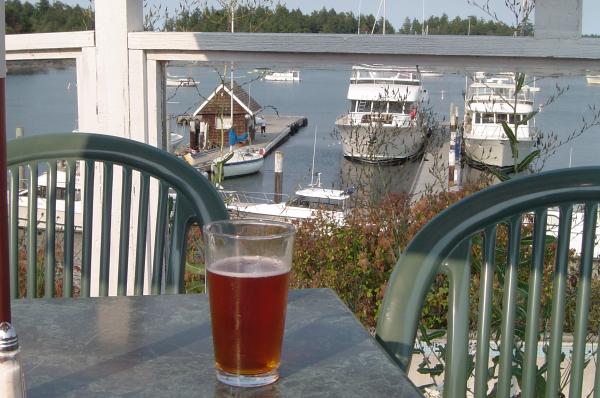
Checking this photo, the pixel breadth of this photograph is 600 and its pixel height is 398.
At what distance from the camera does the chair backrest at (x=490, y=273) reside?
0.96 m

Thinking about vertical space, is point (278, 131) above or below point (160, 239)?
below

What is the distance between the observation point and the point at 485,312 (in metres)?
1.00

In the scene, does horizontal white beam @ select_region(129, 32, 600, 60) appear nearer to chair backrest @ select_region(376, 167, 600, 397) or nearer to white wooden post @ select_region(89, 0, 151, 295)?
white wooden post @ select_region(89, 0, 151, 295)

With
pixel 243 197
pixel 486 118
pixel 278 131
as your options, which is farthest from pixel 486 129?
pixel 278 131

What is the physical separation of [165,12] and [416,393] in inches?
76.1

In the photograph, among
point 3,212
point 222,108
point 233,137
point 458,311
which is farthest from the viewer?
point 233,137

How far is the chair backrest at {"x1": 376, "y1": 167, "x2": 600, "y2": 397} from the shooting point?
37.9 inches

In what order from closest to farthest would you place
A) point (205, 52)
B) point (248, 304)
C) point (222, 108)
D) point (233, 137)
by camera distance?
point (248, 304) < point (205, 52) < point (222, 108) < point (233, 137)

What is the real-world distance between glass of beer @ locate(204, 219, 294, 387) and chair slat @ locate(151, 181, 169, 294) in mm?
527

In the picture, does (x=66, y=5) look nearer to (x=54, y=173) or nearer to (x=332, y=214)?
(x=54, y=173)

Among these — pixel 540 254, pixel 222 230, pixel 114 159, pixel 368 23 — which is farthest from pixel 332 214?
pixel 222 230

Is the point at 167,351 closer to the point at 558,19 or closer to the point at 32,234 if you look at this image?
the point at 32,234

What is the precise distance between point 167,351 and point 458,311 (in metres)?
0.36

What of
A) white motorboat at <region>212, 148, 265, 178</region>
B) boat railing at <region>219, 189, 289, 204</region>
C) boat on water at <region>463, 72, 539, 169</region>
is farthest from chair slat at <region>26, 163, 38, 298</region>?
white motorboat at <region>212, 148, 265, 178</region>
